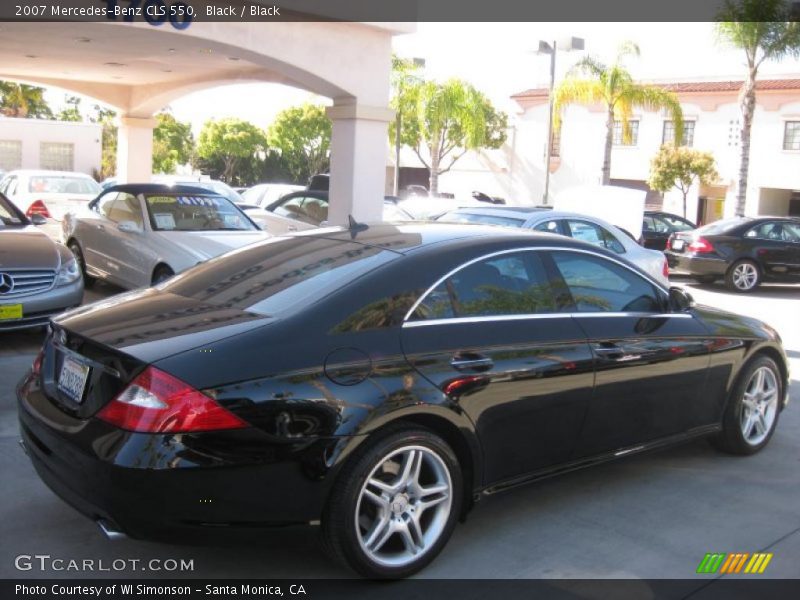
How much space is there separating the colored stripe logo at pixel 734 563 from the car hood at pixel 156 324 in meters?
2.40

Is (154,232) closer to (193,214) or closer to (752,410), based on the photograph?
(193,214)

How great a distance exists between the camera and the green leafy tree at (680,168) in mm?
34750

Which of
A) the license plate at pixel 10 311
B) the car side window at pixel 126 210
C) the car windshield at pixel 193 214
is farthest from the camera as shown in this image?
the car side window at pixel 126 210

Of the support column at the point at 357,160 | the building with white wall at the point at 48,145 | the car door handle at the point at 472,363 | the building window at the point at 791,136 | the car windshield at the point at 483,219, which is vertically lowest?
the car door handle at the point at 472,363

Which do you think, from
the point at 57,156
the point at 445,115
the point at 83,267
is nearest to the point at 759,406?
the point at 83,267

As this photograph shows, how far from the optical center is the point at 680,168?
3491cm

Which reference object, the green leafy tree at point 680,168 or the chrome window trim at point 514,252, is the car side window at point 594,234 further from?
the green leafy tree at point 680,168

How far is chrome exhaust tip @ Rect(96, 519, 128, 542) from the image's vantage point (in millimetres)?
3391

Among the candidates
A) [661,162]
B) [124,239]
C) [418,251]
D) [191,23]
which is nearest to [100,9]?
[191,23]

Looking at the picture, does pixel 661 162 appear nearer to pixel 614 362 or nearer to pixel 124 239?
pixel 124 239

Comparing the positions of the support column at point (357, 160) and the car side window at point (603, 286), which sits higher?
the support column at point (357, 160)

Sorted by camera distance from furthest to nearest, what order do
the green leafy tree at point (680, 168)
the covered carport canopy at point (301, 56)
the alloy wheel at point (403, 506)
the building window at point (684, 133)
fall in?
the building window at point (684, 133) < the green leafy tree at point (680, 168) < the covered carport canopy at point (301, 56) < the alloy wheel at point (403, 506)

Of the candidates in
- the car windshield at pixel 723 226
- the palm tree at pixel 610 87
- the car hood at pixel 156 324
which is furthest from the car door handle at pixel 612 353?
the palm tree at pixel 610 87

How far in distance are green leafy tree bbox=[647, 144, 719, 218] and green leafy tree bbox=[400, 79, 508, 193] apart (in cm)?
808
